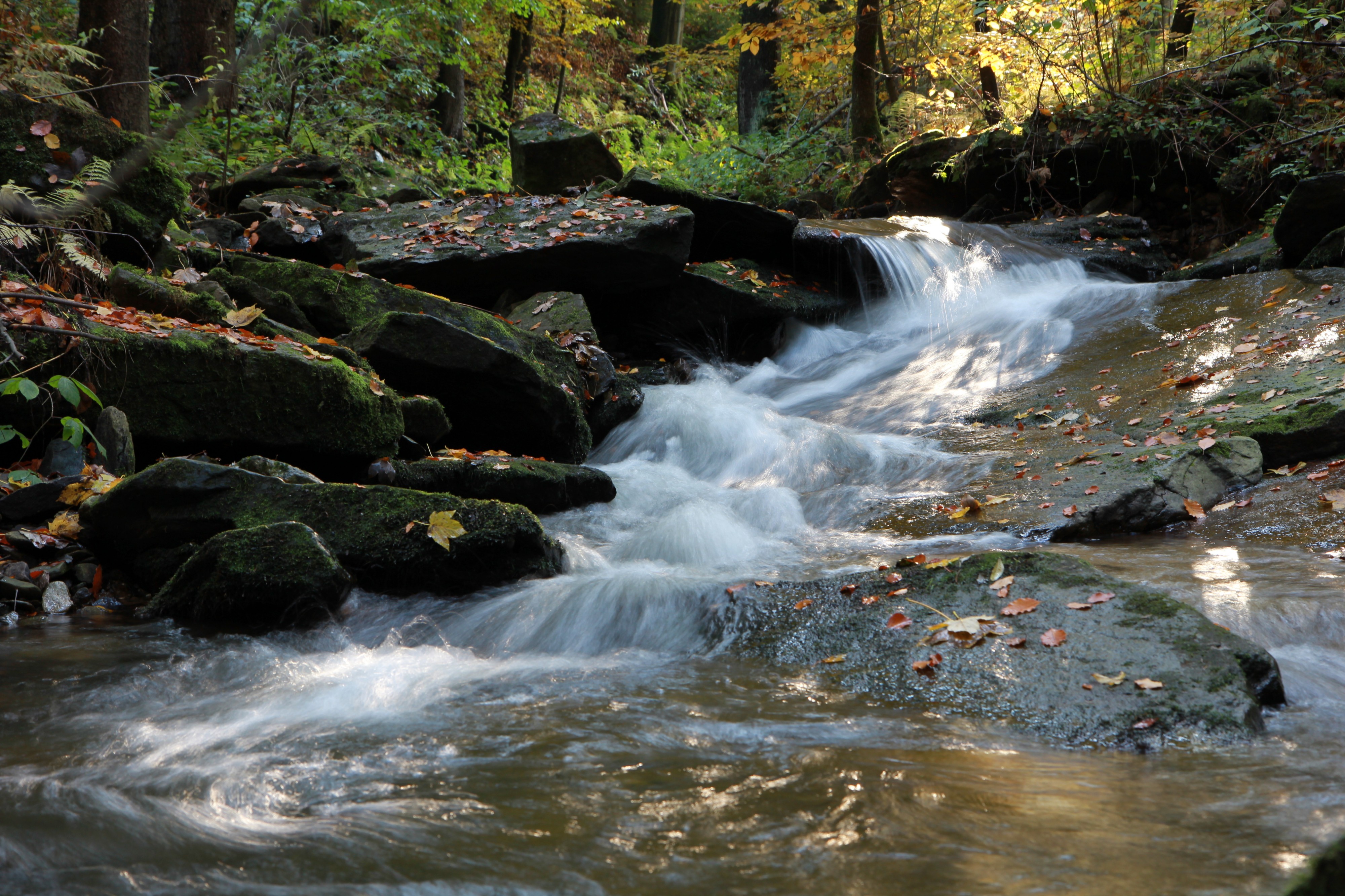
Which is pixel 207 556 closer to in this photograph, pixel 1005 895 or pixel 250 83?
pixel 1005 895

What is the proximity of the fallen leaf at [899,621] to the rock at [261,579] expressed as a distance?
107 inches

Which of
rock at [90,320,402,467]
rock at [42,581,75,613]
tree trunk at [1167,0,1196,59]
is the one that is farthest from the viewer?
tree trunk at [1167,0,1196,59]

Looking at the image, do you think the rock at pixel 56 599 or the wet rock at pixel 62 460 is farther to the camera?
the wet rock at pixel 62 460

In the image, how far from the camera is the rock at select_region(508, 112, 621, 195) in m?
12.8

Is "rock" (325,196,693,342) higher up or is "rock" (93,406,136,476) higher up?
"rock" (325,196,693,342)

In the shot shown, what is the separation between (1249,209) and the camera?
39.2ft

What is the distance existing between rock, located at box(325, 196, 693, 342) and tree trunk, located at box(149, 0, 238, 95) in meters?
4.76

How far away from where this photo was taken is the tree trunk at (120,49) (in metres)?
8.12

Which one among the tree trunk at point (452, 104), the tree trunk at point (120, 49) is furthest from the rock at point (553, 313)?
the tree trunk at point (452, 104)

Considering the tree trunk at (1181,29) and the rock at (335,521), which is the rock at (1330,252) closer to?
the tree trunk at (1181,29)

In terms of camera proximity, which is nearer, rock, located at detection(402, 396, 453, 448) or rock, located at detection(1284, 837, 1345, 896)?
rock, located at detection(1284, 837, 1345, 896)

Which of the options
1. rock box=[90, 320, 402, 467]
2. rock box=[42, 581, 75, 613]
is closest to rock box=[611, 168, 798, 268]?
rock box=[90, 320, 402, 467]

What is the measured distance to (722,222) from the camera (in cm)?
1109

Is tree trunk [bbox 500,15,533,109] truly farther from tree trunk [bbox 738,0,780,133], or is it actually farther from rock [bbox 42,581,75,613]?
rock [bbox 42,581,75,613]
